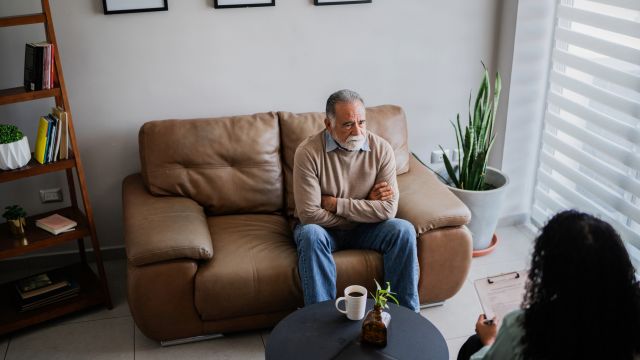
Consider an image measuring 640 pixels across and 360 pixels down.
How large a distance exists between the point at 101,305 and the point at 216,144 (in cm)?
102

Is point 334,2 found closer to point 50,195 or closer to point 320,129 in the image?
point 320,129

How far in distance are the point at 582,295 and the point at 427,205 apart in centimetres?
155

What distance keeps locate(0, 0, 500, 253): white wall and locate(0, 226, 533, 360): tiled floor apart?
0.65 metres

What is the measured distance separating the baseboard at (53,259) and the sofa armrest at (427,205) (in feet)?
5.53

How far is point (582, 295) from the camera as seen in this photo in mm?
1489

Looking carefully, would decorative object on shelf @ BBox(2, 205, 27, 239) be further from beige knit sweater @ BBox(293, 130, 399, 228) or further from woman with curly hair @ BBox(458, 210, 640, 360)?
woman with curly hair @ BBox(458, 210, 640, 360)

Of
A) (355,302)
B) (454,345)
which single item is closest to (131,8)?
(355,302)

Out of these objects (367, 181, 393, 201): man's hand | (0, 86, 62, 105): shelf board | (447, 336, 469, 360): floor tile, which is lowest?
(447, 336, 469, 360): floor tile

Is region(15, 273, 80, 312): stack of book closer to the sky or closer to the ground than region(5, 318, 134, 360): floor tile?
closer to the sky

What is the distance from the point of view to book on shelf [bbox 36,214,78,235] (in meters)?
3.05

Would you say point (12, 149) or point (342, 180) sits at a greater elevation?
point (12, 149)

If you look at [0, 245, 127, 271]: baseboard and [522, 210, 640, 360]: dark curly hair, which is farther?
[0, 245, 127, 271]: baseboard

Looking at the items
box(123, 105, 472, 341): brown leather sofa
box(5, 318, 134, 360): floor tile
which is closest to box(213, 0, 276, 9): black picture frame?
box(123, 105, 472, 341): brown leather sofa

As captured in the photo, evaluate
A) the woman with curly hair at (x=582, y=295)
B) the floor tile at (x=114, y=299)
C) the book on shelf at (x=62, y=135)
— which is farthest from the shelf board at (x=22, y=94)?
the woman with curly hair at (x=582, y=295)
